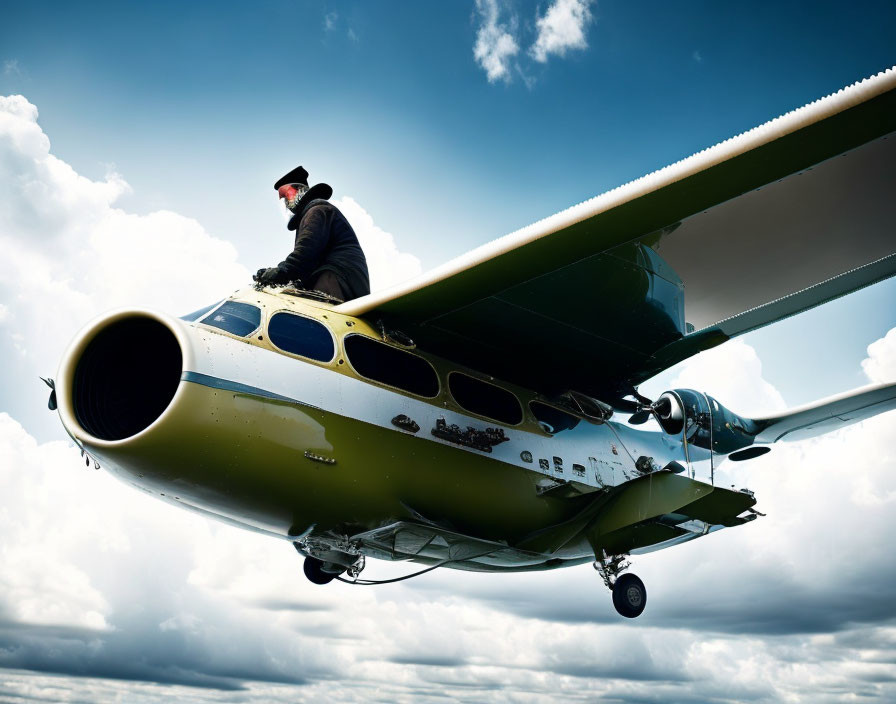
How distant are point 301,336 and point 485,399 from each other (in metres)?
2.69

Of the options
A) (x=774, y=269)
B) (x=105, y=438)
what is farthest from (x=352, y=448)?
(x=774, y=269)

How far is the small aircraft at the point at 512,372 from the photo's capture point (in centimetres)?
769

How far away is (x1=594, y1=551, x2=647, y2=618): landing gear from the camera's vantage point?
1092 centimetres

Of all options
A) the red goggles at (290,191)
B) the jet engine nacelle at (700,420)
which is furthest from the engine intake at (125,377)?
the jet engine nacelle at (700,420)

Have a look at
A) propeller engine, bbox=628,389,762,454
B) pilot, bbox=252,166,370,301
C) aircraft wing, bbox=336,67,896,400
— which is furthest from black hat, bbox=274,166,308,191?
propeller engine, bbox=628,389,762,454

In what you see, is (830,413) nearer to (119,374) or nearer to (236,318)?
(236,318)

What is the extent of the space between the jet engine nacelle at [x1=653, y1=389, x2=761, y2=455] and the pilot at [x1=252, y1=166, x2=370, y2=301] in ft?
15.8

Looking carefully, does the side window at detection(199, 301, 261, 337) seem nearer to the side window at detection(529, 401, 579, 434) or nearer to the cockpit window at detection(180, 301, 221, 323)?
the cockpit window at detection(180, 301, 221, 323)

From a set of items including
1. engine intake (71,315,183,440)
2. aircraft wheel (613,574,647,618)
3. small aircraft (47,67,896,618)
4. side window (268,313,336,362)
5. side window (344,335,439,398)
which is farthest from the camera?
aircraft wheel (613,574,647,618)

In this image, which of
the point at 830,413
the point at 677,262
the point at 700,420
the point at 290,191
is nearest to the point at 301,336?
the point at 290,191

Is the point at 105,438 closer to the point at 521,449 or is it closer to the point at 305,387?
the point at 305,387

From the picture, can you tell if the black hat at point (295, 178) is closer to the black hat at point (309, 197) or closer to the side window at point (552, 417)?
the black hat at point (309, 197)

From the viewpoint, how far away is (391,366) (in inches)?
366

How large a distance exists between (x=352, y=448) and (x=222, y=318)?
1888mm
